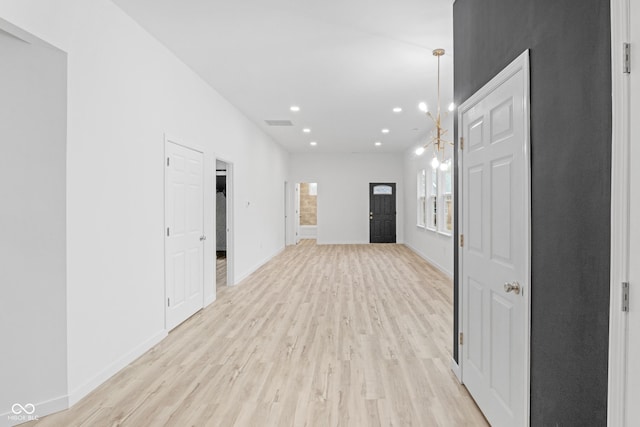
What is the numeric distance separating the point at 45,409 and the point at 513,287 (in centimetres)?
297

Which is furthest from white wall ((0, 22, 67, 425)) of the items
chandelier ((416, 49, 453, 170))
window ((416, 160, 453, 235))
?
window ((416, 160, 453, 235))

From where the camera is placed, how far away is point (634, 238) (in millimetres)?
1165

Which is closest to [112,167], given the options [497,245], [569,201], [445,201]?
[497,245]

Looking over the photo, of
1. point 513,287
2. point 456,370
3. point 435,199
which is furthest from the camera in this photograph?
point 435,199

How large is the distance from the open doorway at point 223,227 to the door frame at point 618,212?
205 inches

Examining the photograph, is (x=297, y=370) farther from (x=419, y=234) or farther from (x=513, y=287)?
(x=419, y=234)

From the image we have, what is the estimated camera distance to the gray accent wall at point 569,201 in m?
1.33

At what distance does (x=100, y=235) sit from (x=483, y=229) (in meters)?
2.77

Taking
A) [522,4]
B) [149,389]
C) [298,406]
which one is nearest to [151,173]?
[149,389]

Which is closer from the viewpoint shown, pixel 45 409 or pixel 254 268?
pixel 45 409

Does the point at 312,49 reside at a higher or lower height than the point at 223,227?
higher

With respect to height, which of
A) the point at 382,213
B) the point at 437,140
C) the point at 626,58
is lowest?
the point at 382,213

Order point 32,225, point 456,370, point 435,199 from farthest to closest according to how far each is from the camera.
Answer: point 435,199
point 456,370
point 32,225

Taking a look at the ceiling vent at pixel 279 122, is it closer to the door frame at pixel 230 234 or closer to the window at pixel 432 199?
the door frame at pixel 230 234
